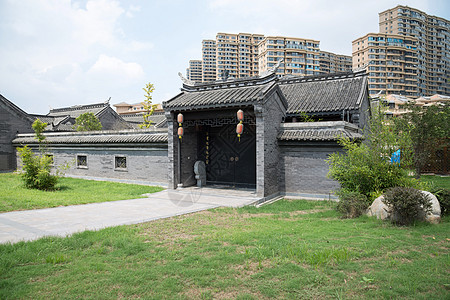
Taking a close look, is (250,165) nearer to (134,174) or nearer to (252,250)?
(134,174)

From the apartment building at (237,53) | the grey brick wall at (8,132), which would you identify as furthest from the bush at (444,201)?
the apartment building at (237,53)

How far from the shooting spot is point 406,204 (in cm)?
614

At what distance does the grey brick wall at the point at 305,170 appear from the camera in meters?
10.8

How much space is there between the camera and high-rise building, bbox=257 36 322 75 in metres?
65.6

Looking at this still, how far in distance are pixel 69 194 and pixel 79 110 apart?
24.8 m

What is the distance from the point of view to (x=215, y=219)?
764 centimetres

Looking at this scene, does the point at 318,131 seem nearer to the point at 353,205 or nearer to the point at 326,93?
the point at 353,205

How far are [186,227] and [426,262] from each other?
14.3 ft

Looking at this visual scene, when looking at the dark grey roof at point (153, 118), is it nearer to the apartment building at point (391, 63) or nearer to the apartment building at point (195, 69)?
the apartment building at point (391, 63)

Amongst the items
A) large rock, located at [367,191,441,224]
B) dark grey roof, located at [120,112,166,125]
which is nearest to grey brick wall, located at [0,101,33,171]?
dark grey roof, located at [120,112,166,125]

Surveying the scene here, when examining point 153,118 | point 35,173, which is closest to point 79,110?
point 153,118

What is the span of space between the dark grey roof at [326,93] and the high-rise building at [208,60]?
6572 centimetres

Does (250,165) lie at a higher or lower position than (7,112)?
lower

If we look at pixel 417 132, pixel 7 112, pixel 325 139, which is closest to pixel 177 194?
pixel 325 139
